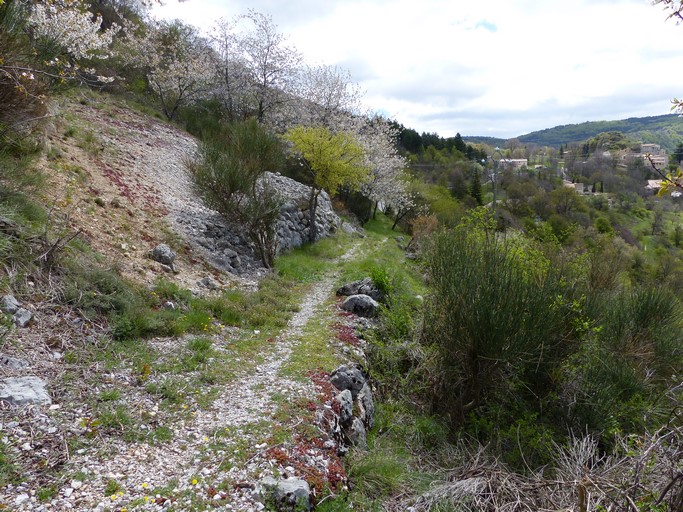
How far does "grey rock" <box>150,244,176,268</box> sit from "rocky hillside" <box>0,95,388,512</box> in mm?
37

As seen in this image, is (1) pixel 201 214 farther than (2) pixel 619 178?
No

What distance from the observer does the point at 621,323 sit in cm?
1087

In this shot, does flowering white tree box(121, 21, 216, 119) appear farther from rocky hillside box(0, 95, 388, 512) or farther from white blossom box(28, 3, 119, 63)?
rocky hillside box(0, 95, 388, 512)

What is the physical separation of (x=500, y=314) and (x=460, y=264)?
1.07 metres

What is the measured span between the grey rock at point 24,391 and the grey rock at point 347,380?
424 centimetres

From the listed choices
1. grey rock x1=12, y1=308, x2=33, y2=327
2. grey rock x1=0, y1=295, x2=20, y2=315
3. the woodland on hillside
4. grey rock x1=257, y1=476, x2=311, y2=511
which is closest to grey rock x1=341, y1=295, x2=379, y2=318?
the woodland on hillside

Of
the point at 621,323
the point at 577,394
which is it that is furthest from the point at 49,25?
the point at 621,323

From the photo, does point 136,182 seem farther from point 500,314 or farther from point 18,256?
point 500,314

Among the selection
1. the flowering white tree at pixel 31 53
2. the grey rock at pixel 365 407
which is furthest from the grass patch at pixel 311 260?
the flowering white tree at pixel 31 53

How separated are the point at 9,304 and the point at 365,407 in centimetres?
576

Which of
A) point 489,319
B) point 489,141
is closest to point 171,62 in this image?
point 489,319

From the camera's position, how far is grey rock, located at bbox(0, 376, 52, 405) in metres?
4.41

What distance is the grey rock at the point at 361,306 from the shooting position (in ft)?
36.9

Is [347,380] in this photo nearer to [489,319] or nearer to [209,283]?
[489,319]
